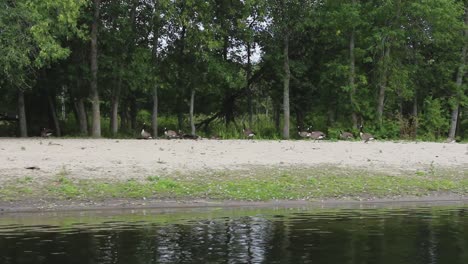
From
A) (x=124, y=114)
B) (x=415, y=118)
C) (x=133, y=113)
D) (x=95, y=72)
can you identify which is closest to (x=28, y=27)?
(x=95, y=72)

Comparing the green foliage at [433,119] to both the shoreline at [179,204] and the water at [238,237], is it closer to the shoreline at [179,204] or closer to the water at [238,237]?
the shoreline at [179,204]

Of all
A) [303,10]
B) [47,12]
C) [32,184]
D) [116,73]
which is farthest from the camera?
[303,10]

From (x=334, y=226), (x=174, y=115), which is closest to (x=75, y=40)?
(x=174, y=115)

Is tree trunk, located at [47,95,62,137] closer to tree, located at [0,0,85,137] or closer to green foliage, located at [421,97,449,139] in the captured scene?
tree, located at [0,0,85,137]

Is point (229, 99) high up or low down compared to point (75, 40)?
down

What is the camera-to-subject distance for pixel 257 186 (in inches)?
665

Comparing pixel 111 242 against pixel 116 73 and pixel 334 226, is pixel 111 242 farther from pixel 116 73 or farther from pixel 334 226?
pixel 116 73

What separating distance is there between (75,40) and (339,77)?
1791 cm

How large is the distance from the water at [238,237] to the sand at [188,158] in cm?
409

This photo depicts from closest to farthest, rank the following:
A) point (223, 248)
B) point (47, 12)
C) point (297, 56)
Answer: point (223, 248) < point (47, 12) < point (297, 56)

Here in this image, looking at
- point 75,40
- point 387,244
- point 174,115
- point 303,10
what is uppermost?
point 303,10

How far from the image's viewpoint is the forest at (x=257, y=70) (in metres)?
35.7

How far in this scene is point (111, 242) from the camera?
9875mm

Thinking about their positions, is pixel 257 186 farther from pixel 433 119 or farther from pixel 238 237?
pixel 433 119
